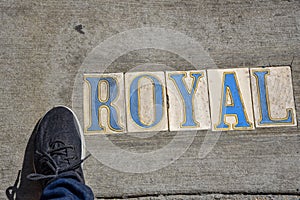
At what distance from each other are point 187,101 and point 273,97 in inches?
22.1

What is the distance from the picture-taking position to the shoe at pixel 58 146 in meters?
2.38

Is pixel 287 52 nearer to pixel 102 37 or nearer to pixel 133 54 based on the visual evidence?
pixel 133 54

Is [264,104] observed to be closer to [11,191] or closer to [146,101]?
[146,101]

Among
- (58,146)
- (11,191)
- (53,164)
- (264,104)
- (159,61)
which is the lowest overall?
(11,191)

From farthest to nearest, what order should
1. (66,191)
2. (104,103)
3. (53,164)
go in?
(104,103), (53,164), (66,191)

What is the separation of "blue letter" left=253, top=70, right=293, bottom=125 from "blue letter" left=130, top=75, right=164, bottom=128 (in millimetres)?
636

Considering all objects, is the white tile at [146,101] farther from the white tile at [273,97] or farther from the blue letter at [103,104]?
the white tile at [273,97]

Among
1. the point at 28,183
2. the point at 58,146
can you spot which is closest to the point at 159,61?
the point at 58,146

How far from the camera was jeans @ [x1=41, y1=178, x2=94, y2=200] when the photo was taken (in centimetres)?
216

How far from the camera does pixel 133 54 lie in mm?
2615

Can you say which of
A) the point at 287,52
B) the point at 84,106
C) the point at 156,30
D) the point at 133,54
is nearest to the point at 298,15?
the point at 287,52

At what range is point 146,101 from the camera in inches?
101

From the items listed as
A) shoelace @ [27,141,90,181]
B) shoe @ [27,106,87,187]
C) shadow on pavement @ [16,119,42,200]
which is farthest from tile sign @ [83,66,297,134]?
shadow on pavement @ [16,119,42,200]

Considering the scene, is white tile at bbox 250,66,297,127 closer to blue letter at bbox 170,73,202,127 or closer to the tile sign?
the tile sign
